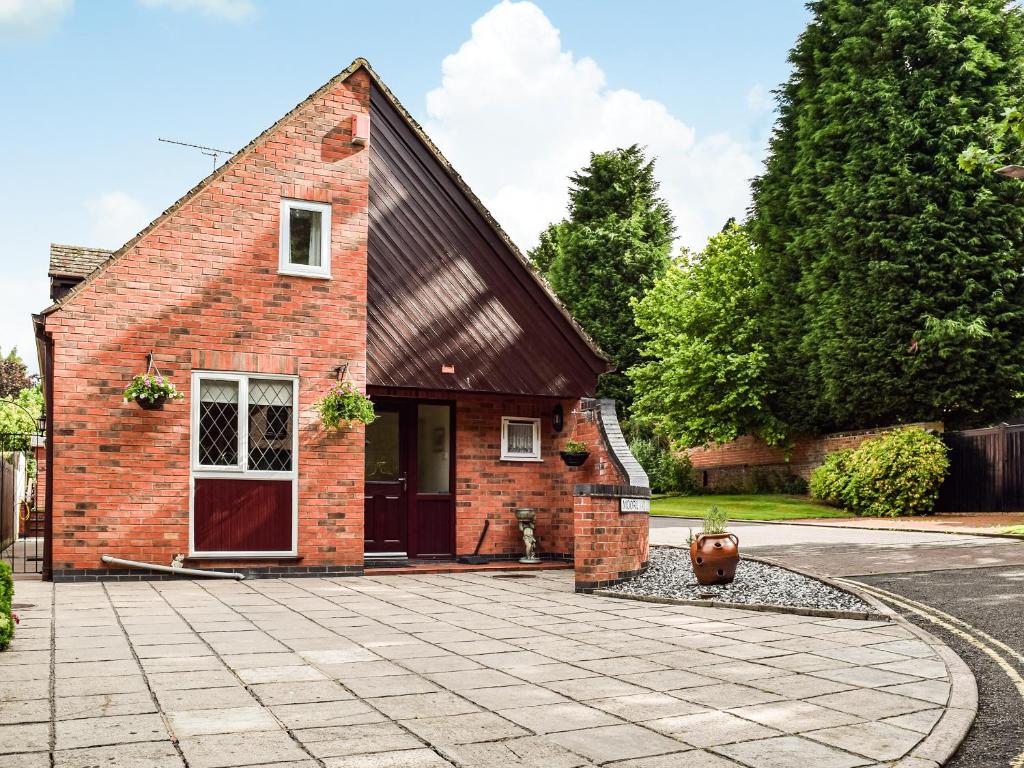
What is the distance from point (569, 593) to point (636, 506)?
5.29 ft

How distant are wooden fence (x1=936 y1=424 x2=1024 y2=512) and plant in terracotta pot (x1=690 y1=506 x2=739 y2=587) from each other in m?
14.4

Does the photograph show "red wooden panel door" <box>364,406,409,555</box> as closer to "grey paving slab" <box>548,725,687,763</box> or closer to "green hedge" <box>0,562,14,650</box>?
"green hedge" <box>0,562,14,650</box>

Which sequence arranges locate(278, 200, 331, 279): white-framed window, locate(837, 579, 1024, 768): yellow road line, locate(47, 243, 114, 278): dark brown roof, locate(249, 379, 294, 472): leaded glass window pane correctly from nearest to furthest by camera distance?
locate(837, 579, 1024, 768): yellow road line
locate(249, 379, 294, 472): leaded glass window pane
locate(278, 200, 331, 279): white-framed window
locate(47, 243, 114, 278): dark brown roof

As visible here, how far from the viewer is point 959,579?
10.7m

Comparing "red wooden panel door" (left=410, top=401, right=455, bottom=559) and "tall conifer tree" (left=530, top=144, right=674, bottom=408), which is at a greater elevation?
"tall conifer tree" (left=530, top=144, right=674, bottom=408)

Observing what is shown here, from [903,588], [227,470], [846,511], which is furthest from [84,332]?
[846,511]

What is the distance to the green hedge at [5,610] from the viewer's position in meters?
6.42

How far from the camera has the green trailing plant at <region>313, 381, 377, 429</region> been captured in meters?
12.1

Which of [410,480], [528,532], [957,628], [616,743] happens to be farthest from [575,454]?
[616,743]

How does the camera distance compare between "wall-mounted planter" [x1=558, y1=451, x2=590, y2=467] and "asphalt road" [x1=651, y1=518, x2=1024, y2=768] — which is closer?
"asphalt road" [x1=651, y1=518, x2=1024, y2=768]

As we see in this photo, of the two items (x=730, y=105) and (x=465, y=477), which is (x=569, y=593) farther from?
(x=730, y=105)

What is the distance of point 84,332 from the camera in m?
11.2

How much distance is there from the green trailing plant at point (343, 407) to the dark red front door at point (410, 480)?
1.55 metres

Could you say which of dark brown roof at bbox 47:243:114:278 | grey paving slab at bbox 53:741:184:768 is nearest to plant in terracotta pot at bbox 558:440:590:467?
dark brown roof at bbox 47:243:114:278
